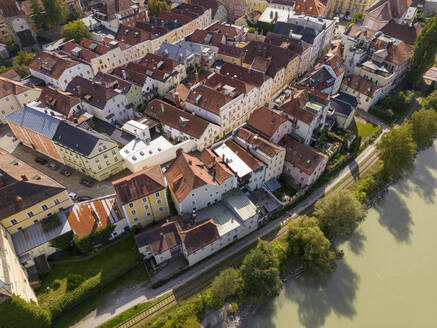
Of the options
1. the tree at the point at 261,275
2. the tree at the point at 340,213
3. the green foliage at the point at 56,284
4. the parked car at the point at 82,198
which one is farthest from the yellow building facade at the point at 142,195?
the tree at the point at 340,213

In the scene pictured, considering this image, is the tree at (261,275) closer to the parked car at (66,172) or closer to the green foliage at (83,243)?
the green foliage at (83,243)

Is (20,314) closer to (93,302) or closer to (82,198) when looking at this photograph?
(93,302)

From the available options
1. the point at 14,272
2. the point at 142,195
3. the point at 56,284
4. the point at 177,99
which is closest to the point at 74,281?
the point at 56,284

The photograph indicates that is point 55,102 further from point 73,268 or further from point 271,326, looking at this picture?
point 271,326

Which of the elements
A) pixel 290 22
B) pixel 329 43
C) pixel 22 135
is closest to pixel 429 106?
pixel 329 43

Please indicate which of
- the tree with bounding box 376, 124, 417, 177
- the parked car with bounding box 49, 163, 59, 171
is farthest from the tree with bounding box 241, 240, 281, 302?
the parked car with bounding box 49, 163, 59, 171

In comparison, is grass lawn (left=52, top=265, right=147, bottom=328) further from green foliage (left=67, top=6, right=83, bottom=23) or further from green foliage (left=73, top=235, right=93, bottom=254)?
green foliage (left=67, top=6, right=83, bottom=23)
